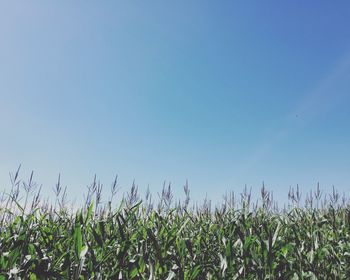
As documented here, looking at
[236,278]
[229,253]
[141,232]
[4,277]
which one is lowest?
[4,277]

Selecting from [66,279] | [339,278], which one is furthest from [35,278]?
[339,278]

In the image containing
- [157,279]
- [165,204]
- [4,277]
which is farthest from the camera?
[165,204]

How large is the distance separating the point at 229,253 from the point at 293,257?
4.62ft

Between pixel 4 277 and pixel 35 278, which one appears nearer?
pixel 4 277

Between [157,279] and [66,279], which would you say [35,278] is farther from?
[157,279]

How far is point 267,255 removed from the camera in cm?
Result: 378

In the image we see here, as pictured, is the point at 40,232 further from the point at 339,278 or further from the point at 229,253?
the point at 339,278

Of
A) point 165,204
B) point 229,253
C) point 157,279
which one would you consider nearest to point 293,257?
point 229,253

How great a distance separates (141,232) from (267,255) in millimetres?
1850

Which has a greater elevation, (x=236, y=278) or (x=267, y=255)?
(x=267, y=255)

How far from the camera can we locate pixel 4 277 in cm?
261

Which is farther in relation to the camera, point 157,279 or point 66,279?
point 157,279

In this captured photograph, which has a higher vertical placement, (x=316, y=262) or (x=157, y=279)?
(x=316, y=262)

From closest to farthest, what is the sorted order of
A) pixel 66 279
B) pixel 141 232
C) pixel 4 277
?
1. pixel 4 277
2. pixel 66 279
3. pixel 141 232
